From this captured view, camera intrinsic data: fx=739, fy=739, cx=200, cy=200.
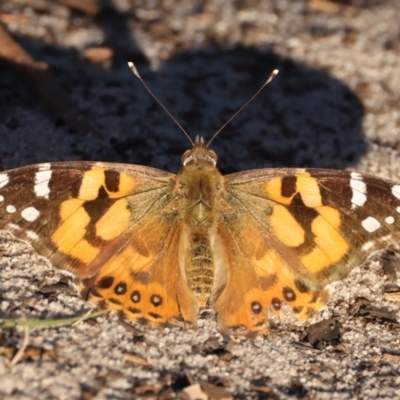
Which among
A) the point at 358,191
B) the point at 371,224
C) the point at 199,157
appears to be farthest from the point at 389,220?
the point at 199,157

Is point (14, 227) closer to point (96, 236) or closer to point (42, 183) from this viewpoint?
A: point (42, 183)

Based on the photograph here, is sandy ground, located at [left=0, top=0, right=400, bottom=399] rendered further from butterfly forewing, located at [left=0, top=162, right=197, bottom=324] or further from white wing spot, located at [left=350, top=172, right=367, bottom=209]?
white wing spot, located at [left=350, top=172, right=367, bottom=209]

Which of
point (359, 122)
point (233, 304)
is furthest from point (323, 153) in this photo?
point (233, 304)

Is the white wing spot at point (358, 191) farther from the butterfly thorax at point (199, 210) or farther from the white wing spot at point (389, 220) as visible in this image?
the butterfly thorax at point (199, 210)

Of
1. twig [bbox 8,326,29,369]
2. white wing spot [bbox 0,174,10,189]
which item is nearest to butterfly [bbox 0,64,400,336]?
white wing spot [bbox 0,174,10,189]

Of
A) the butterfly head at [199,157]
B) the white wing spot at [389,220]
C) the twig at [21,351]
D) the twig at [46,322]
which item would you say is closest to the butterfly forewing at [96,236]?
the twig at [46,322]

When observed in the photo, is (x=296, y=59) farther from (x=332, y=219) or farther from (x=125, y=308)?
(x=125, y=308)

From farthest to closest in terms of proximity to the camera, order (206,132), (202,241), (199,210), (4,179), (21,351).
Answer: (206,132)
(199,210)
(202,241)
(4,179)
(21,351)
